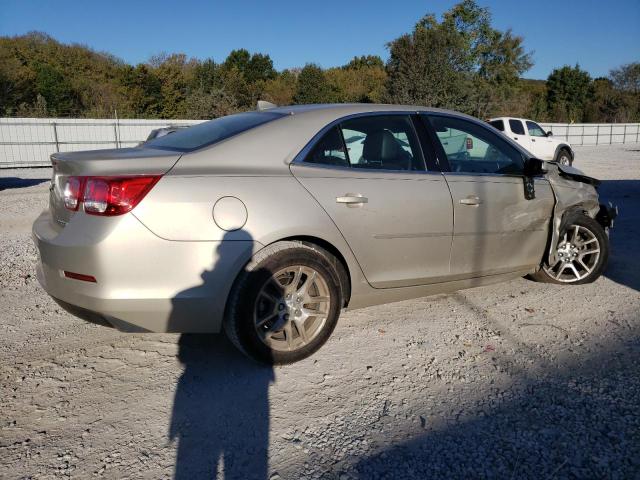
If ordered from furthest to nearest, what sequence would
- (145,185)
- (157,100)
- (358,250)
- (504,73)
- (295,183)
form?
(504,73)
(157,100)
(358,250)
(295,183)
(145,185)

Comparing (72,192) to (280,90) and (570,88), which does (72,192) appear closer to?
(280,90)

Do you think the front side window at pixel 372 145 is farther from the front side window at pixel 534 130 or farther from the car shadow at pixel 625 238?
the front side window at pixel 534 130

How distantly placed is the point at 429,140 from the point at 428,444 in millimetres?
2201

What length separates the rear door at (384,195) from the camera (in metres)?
3.14

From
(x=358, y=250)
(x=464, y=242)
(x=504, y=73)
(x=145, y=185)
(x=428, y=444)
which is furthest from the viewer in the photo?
(x=504, y=73)

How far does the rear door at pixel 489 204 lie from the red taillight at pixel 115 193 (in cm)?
212

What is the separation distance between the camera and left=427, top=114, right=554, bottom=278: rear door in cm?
368

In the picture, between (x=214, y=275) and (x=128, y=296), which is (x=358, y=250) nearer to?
(x=214, y=275)

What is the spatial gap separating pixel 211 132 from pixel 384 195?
1229 mm

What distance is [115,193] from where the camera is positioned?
2590mm

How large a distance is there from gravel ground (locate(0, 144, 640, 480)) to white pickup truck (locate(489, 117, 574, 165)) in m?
14.3

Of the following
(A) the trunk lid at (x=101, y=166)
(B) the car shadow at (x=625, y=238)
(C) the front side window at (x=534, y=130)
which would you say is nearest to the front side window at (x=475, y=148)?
(B) the car shadow at (x=625, y=238)

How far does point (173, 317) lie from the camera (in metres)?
2.75

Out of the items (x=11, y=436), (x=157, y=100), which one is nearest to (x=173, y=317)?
(x=11, y=436)
